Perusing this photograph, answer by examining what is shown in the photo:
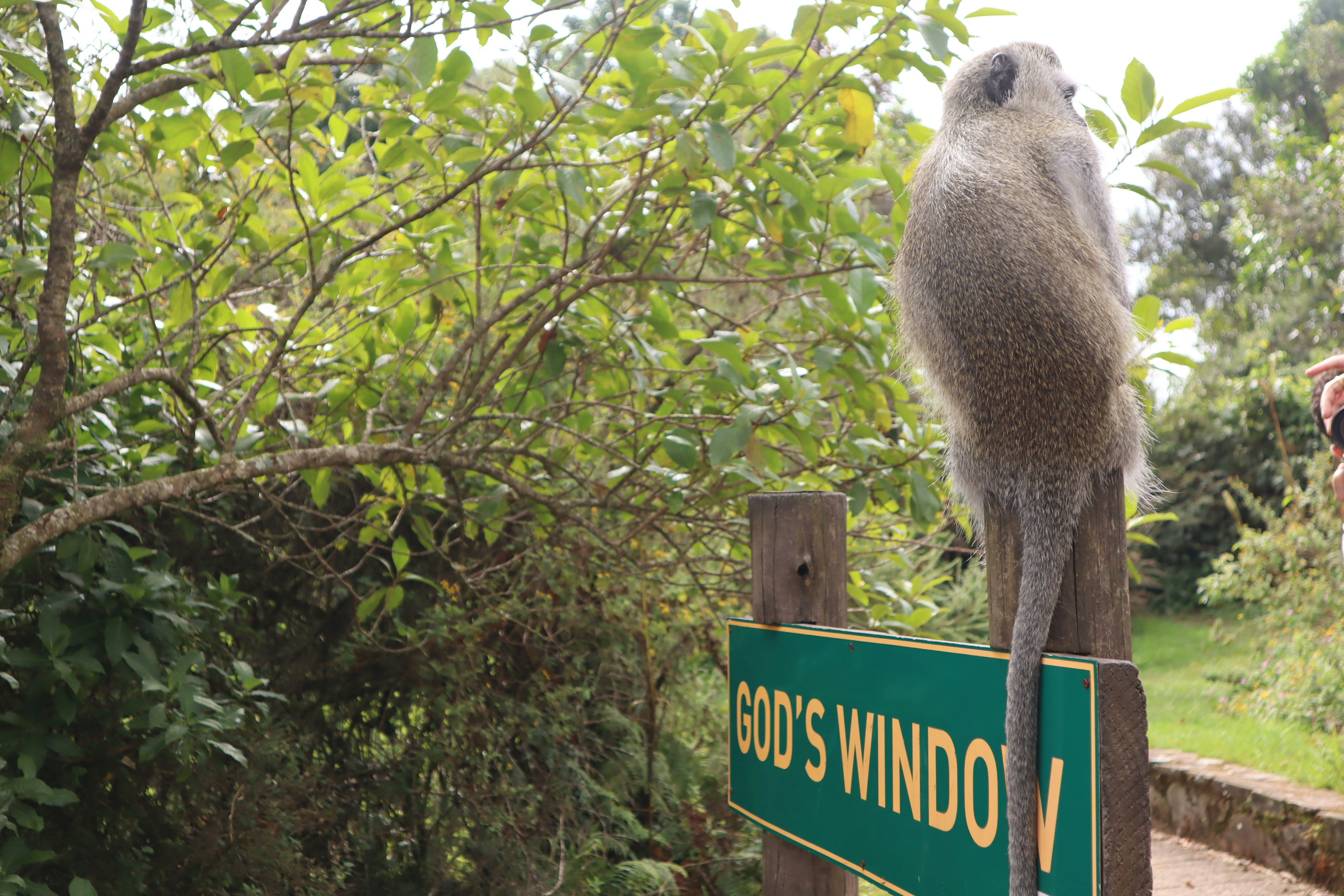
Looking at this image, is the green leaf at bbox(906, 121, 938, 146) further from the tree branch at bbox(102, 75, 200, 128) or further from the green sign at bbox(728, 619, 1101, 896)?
the tree branch at bbox(102, 75, 200, 128)

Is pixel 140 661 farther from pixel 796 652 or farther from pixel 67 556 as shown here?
pixel 796 652

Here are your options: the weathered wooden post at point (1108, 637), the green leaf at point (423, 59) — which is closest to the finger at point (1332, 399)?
the weathered wooden post at point (1108, 637)

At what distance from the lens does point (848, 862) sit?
169cm

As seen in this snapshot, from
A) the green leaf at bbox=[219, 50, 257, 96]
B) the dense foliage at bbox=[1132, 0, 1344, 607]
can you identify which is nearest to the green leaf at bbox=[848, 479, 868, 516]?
the green leaf at bbox=[219, 50, 257, 96]

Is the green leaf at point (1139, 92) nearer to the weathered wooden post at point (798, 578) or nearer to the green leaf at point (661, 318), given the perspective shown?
the weathered wooden post at point (798, 578)

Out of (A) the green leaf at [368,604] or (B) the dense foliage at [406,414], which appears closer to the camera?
(B) the dense foliage at [406,414]

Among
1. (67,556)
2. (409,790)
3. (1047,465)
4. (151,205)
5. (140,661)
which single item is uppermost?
(151,205)

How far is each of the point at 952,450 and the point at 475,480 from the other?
301cm

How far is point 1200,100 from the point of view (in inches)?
63.1

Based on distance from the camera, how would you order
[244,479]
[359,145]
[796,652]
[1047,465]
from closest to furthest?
[1047,465]
[796,652]
[244,479]
[359,145]

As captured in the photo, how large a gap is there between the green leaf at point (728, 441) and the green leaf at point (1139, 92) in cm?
112

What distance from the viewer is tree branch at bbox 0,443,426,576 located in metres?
1.85

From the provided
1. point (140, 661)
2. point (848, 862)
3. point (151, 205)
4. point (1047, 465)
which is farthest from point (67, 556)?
point (151, 205)

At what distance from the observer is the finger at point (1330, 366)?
5.17ft
